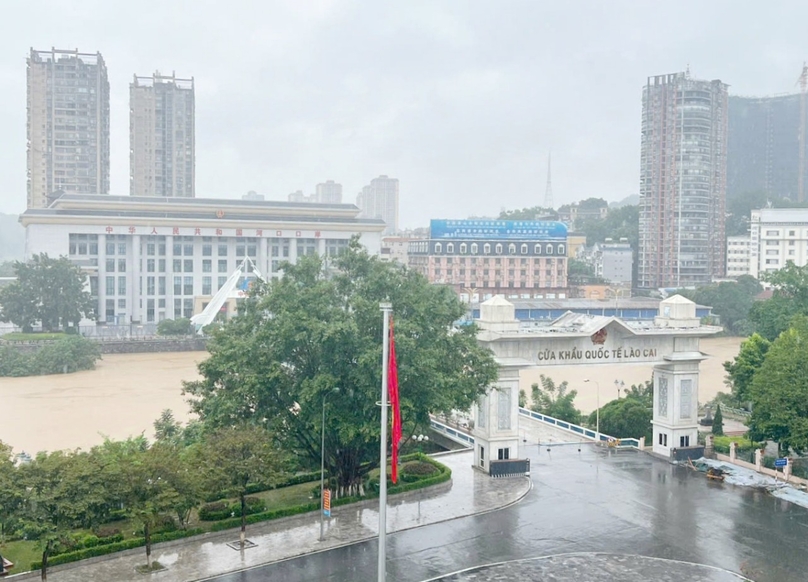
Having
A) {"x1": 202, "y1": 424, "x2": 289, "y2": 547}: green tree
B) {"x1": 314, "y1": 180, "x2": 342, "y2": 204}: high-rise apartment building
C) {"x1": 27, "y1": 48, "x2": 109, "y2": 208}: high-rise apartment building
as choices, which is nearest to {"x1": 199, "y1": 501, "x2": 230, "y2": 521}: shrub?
{"x1": 202, "y1": 424, "x2": 289, "y2": 547}: green tree

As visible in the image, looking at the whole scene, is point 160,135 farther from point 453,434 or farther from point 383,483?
point 383,483

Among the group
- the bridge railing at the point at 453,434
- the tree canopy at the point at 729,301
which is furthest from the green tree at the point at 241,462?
the tree canopy at the point at 729,301

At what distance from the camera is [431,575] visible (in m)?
15.7

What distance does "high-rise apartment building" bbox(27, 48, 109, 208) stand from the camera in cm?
8900

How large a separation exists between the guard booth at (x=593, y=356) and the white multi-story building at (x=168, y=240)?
132 ft

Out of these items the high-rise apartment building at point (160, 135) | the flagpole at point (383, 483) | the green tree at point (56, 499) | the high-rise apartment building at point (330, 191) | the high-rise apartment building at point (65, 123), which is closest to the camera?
the flagpole at point (383, 483)

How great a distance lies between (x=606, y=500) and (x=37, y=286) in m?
43.7

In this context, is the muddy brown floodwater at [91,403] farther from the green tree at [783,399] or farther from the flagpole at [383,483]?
the green tree at [783,399]

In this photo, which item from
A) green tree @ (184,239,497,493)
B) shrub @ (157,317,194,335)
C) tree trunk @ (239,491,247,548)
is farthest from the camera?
shrub @ (157,317,194,335)

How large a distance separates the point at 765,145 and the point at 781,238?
Answer: 174 feet

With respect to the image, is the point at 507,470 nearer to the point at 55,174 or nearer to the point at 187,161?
the point at 55,174

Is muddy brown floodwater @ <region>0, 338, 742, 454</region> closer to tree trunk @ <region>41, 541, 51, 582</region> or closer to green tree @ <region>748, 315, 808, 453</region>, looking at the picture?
green tree @ <region>748, 315, 808, 453</region>

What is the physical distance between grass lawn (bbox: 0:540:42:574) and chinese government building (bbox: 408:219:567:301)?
185 feet

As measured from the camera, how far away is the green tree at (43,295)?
178ft
